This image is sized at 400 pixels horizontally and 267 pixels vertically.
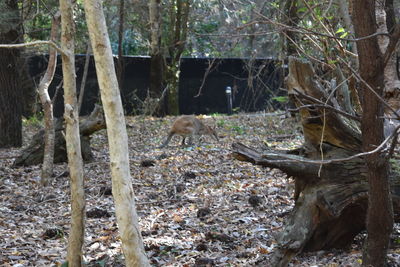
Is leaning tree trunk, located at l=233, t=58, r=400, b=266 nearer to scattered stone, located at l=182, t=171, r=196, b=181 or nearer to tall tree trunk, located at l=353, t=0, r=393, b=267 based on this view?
tall tree trunk, located at l=353, t=0, r=393, b=267

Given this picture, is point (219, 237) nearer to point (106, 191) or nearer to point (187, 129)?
point (106, 191)

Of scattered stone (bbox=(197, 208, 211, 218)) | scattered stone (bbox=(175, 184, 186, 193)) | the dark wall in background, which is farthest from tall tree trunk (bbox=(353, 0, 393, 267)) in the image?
the dark wall in background

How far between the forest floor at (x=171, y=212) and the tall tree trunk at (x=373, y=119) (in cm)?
69

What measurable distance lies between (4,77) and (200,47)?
1256 cm

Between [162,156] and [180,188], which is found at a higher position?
[162,156]

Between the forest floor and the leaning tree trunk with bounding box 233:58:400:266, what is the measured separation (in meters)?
0.35

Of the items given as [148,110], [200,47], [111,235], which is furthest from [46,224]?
[200,47]

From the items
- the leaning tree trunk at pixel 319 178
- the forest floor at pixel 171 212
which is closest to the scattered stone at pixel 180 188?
the forest floor at pixel 171 212

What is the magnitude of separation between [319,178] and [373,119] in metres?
1.15

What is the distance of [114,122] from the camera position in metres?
4.08

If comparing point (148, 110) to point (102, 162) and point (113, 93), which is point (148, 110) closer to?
point (102, 162)

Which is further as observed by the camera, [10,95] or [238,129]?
[238,129]


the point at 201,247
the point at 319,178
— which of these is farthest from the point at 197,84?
the point at 319,178

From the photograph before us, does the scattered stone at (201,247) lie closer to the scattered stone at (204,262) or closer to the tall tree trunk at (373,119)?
the scattered stone at (204,262)
